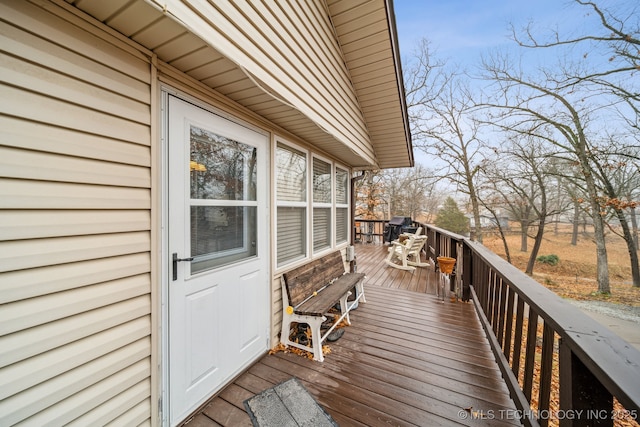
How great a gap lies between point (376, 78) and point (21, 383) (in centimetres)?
402

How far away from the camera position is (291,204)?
3035mm

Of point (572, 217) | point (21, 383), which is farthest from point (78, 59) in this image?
point (572, 217)

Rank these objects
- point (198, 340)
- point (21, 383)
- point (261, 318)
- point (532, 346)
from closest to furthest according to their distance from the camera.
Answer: point (21, 383)
point (532, 346)
point (198, 340)
point (261, 318)

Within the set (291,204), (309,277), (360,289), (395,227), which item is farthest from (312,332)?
(395,227)

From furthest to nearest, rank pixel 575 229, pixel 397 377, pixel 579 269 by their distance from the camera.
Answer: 1. pixel 575 229
2. pixel 579 269
3. pixel 397 377

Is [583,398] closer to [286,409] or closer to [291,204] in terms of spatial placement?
[286,409]

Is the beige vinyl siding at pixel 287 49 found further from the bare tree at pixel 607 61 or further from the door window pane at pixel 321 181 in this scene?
the bare tree at pixel 607 61

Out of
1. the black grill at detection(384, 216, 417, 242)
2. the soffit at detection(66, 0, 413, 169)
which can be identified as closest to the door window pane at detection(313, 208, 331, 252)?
the soffit at detection(66, 0, 413, 169)

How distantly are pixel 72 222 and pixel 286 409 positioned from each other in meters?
1.85

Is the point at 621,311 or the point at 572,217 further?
the point at 572,217

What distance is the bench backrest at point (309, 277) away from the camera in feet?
8.72

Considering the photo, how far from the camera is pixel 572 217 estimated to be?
12.7m

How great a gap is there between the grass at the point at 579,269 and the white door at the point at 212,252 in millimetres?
11948

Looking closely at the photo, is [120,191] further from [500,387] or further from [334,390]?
[500,387]
